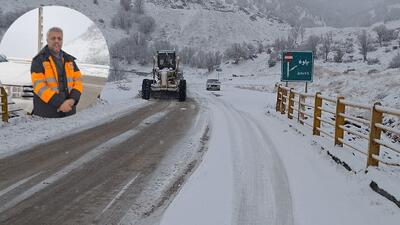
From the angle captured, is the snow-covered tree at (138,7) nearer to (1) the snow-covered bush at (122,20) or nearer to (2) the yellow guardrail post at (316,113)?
(1) the snow-covered bush at (122,20)

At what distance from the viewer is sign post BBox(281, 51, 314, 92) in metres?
18.3

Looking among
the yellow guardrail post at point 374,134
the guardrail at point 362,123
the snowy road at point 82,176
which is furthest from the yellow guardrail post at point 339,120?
the snowy road at point 82,176

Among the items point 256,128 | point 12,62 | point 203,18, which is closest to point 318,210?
point 12,62

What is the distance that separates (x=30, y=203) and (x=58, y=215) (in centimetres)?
71

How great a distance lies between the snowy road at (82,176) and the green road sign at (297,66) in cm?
691

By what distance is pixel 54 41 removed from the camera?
11.2 ft

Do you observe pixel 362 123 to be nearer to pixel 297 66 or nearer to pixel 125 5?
pixel 297 66

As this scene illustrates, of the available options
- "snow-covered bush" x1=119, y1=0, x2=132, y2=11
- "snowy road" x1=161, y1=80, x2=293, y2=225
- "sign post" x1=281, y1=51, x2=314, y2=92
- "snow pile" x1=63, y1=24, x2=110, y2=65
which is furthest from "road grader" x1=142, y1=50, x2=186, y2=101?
"snow-covered bush" x1=119, y1=0, x2=132, y2=11

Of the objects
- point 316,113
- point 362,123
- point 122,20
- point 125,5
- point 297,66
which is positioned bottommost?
point 362,123

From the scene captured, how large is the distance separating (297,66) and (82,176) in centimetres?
1255

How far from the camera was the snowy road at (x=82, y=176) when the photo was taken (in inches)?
227

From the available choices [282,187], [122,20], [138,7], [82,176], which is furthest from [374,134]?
[138,7]

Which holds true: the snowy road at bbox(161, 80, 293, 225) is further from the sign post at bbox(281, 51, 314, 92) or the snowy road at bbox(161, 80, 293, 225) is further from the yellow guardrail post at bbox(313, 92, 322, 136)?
the sign post at bbox(281, 51, 314, 92)

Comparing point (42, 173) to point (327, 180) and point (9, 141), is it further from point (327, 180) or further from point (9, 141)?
point (327, 180)
